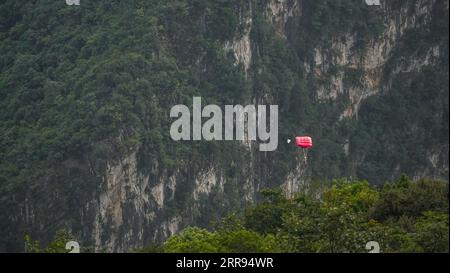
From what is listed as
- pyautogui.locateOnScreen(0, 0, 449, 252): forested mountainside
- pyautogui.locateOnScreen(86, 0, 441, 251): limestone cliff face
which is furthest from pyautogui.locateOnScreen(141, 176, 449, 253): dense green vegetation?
pyautogui.locateOnScreen(0, 0, 449, 252): forested mountainside

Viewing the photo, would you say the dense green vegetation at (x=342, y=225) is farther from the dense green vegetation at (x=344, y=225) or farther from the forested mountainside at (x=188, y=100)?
the forested mountainside at (x=188, y=100)

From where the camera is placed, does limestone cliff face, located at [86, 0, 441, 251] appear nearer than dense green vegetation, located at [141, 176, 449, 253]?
No

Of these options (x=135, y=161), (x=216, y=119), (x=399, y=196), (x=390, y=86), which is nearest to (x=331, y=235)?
(x=399, y=196)

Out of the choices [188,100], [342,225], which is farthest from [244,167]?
[342,225]

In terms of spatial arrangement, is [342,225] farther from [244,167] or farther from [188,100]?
[244,167]

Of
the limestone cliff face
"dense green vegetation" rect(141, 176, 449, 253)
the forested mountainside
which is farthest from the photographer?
the forested mountainside

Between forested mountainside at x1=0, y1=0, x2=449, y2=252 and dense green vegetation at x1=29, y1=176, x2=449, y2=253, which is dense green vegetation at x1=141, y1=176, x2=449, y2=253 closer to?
dense green vegetation at x1=29, y1=176, x2=449, y2=253

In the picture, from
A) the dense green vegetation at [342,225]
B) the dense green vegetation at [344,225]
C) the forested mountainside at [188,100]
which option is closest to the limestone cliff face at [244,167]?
the forested mountainside at [188,100]

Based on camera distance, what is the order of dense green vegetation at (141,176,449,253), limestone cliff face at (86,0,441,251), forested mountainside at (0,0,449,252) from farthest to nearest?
forested mountainside at (0,0,449,252) < limestone cliff face at (86,0,441,251) < dense green vegetation at (141,176,449,253)
